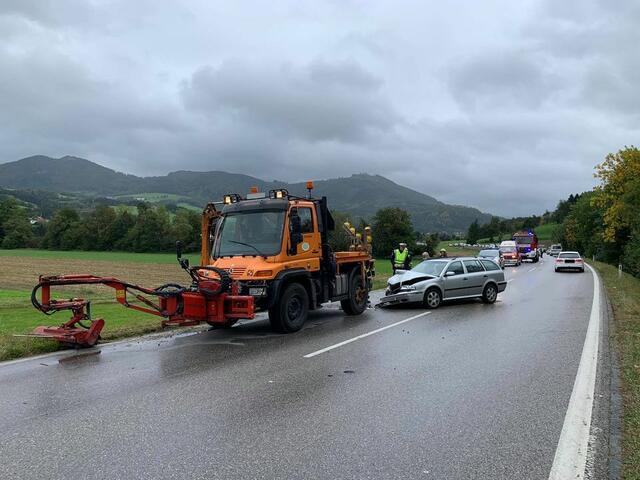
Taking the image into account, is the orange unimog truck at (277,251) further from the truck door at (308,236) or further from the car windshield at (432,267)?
the car windshield at (432,267)

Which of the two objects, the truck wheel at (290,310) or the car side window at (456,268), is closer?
the truck wheel at (290,310)

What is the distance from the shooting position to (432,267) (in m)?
→ 15.7

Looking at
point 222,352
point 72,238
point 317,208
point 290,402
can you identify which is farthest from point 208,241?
point 72,238

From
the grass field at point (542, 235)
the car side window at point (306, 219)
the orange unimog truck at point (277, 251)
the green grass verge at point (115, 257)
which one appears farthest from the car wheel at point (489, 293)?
the grass field at point (542, 235)

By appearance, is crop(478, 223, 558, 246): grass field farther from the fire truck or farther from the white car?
the white car

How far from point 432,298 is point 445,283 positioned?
67 cm

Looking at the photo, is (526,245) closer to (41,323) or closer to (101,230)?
(41,323)

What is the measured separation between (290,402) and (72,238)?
120698 millimetres

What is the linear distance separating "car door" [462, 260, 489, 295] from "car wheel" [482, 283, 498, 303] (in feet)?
0.67

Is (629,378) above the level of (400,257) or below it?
below

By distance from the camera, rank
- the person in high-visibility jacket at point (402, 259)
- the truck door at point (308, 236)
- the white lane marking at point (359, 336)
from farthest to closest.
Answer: the person in high-visibility jacket at point (402, 259)
the truck door at point (308, 236)
the white lane marking at point (359, 336)

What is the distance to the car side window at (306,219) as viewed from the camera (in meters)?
11.2

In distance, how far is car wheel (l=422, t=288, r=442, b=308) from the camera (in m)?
14.7

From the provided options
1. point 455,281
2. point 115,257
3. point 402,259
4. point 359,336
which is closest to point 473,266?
point 455,281
